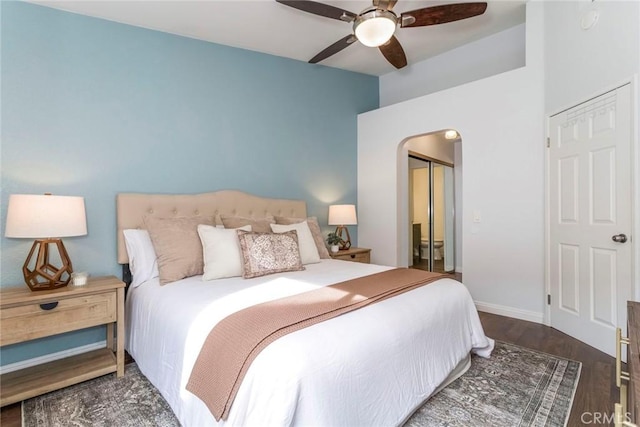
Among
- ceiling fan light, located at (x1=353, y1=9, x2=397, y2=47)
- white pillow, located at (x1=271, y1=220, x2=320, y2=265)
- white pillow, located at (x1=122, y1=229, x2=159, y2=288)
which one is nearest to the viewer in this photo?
ceiling fan light, located at (x1=353, y1=9, x2=397, y2=47)

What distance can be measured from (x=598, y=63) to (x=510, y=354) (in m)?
2.35

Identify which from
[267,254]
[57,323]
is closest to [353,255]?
[267,254]

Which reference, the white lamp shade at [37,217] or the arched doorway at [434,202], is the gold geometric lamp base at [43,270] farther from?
the arched doorway at [434,202]

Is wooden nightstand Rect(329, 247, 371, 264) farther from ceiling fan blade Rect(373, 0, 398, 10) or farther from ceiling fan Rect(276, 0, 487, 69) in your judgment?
ceiling fan blade Rect(373, 0, 398, 10)

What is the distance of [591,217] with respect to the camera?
2.57 m

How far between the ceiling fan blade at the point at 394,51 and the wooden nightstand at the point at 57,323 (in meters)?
2.83

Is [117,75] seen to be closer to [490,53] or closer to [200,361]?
[200,361]

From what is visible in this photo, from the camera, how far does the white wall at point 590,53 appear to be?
7.11 ft

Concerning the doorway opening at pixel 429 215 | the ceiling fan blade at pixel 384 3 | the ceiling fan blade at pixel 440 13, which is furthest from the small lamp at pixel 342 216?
the ceiling fan blade at pixel 384 3

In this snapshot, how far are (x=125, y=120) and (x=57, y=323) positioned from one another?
5.46 feet

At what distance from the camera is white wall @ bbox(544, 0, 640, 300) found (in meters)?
2.17

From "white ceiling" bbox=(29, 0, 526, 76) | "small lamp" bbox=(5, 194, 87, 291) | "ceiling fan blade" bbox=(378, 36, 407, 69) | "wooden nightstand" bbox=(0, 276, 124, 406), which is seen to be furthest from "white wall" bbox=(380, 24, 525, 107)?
"wooden nightstand" bbox=(0, 276, 124, 406)

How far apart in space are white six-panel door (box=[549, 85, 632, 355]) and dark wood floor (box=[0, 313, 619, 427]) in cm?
15

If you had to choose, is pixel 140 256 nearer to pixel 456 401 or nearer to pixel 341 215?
pixel 341 215
